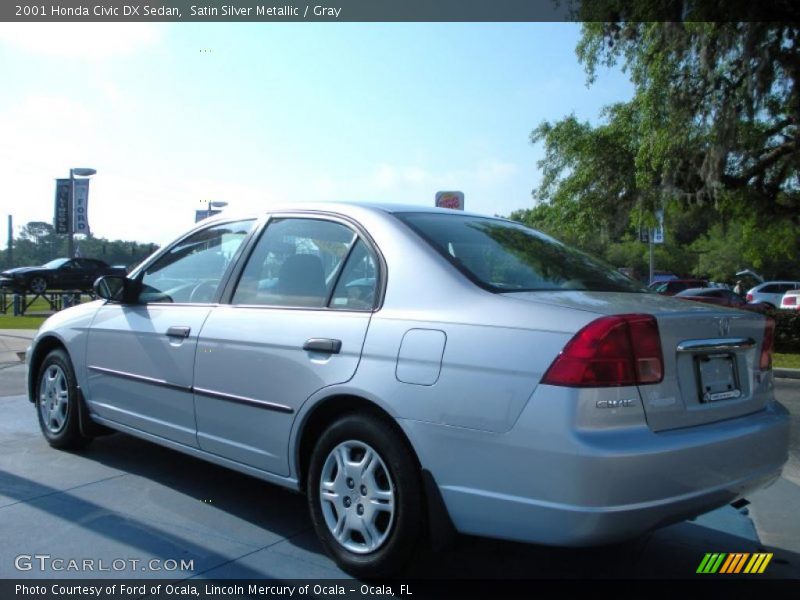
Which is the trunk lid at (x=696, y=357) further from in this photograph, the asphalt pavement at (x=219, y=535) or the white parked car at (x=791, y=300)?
the white parked car at (x=791, y=300)

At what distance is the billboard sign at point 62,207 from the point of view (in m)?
23.6

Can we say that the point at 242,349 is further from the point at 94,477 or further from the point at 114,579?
the point at 94,477

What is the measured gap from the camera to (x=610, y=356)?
2693 mm

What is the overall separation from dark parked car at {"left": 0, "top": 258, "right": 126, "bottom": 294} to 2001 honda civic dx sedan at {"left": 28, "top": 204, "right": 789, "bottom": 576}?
23474 mm

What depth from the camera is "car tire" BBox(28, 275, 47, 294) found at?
26.1m

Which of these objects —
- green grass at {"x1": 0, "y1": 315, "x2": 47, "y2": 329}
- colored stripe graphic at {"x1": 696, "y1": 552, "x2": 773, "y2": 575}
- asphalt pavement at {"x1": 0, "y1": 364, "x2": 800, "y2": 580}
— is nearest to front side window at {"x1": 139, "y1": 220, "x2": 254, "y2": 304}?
asphalt pavement at {"x1": 0, "y1": 364, "x2": 800, "y2": 580}

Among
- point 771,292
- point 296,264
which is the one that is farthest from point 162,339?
point 771,292

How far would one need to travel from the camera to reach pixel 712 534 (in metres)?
3.96

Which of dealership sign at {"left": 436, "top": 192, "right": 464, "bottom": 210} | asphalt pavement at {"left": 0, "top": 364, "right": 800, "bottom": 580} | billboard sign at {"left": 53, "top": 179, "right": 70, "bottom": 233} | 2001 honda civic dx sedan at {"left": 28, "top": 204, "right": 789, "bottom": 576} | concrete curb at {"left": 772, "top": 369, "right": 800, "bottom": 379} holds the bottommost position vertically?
asphalt pavement at {"left": 0, "top": 364, "right": 800, "bottom": 580}

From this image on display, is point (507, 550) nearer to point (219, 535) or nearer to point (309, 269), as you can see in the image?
point (219, 535)

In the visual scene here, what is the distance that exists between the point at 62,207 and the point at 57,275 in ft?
13.4

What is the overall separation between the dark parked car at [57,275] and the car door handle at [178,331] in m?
23.1

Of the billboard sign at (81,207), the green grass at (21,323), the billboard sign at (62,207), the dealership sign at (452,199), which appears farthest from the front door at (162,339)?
the billboard sign at (62,207)

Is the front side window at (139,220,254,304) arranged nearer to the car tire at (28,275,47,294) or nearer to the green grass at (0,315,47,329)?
the green grass at (0,315,47,329)
